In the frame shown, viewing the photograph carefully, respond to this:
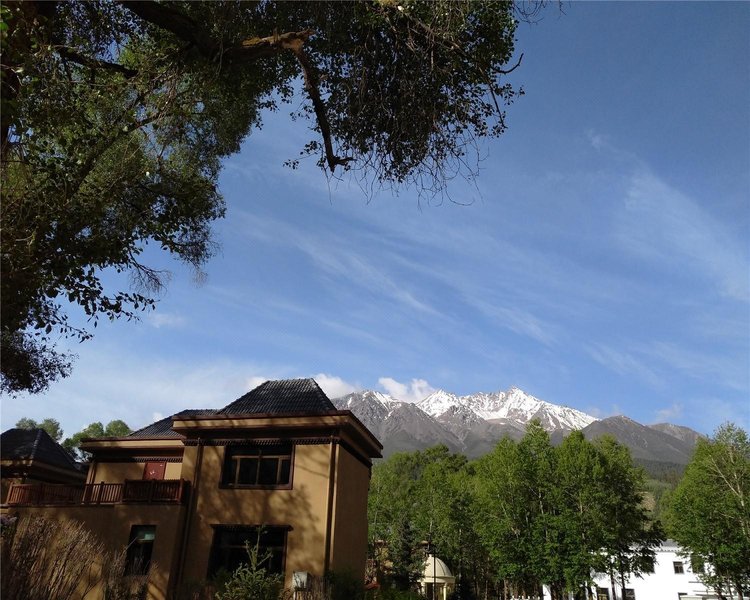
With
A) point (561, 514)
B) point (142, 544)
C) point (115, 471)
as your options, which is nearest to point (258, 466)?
point (142, 544)

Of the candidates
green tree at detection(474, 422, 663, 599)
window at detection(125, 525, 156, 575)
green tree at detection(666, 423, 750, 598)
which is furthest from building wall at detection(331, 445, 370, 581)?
green tree at detection(666, 423, 750, 598)

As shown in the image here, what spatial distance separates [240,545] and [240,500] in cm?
131

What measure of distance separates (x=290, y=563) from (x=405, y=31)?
15.0 meters

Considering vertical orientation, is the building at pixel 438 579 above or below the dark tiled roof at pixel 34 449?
below

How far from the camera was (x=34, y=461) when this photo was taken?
22.6m

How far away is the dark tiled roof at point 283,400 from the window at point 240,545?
3.64m

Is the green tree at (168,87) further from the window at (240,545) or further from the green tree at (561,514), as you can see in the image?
the green tree at (561,514)

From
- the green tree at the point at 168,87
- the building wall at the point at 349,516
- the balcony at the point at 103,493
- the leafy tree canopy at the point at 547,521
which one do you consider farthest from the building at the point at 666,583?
the green tree at the point at 168,87

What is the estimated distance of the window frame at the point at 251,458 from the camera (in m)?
17.6

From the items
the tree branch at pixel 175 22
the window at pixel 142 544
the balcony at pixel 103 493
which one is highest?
the tree branch at pixel 175 22

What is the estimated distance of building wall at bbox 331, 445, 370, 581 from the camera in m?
17.2

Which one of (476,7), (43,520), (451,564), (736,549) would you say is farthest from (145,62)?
(451,564)

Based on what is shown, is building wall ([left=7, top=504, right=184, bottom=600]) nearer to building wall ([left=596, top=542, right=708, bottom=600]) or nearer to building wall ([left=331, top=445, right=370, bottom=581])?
building wall ([left=331, top=445, right=370, bottom=581])

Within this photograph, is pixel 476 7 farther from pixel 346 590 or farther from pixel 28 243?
pixel 346 590
